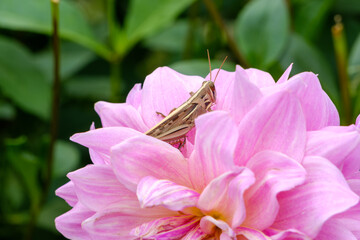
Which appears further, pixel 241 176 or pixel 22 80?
pixel 22 80

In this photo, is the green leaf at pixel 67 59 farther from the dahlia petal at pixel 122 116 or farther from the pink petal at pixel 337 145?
the pink petal at pixel 337 145

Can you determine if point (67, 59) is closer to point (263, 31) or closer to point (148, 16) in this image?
point (148, 16)

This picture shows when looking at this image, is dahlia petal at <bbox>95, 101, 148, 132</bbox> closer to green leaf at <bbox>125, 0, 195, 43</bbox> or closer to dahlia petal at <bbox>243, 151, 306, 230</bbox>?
dahlia petal at <bbox>243, 151, 306, 230</bbox>

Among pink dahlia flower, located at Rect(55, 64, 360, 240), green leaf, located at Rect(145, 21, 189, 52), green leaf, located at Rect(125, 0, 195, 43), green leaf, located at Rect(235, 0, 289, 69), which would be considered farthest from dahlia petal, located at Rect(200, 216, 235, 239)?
green leaf, located at Rect(145, 21, 189, 52)

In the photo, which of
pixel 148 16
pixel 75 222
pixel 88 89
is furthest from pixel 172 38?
pixel 75 222

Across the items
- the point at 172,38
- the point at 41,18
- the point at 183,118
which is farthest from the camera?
the point at 172,38

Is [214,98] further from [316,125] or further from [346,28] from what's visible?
[346,28]

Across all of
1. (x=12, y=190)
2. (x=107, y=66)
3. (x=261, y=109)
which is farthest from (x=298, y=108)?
(x=107, y=66)
